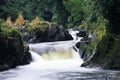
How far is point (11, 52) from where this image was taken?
2803 centimetres

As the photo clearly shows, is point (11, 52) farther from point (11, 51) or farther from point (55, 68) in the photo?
point (55, 68)

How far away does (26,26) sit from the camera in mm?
43875

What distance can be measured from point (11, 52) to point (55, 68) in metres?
3.35

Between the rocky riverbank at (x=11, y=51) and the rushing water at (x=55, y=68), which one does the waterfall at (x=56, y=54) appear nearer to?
the rushing water at (x=55, y=68)

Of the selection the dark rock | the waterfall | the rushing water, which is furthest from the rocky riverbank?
the waterfall

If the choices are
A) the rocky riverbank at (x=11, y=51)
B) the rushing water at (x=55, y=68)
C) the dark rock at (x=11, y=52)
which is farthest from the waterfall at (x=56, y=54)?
the dark rock at (x=11, y=52)

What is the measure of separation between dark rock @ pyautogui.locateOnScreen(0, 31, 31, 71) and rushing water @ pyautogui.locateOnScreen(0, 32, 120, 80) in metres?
0.59

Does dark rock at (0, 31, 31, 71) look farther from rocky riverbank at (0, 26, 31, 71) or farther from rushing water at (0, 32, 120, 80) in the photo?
rushing water at (0, 32, 120, 80)

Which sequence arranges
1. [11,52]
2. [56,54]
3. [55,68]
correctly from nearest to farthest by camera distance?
1. [55,68]
2. [11,52]
3. [56,54]

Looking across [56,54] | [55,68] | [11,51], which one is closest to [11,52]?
[11,51]

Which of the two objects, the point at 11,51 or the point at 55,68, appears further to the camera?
the point at 11,51

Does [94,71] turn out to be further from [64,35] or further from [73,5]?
[73,5]

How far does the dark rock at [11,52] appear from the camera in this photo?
2702cm

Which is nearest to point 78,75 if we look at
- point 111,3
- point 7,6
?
point 111,3
